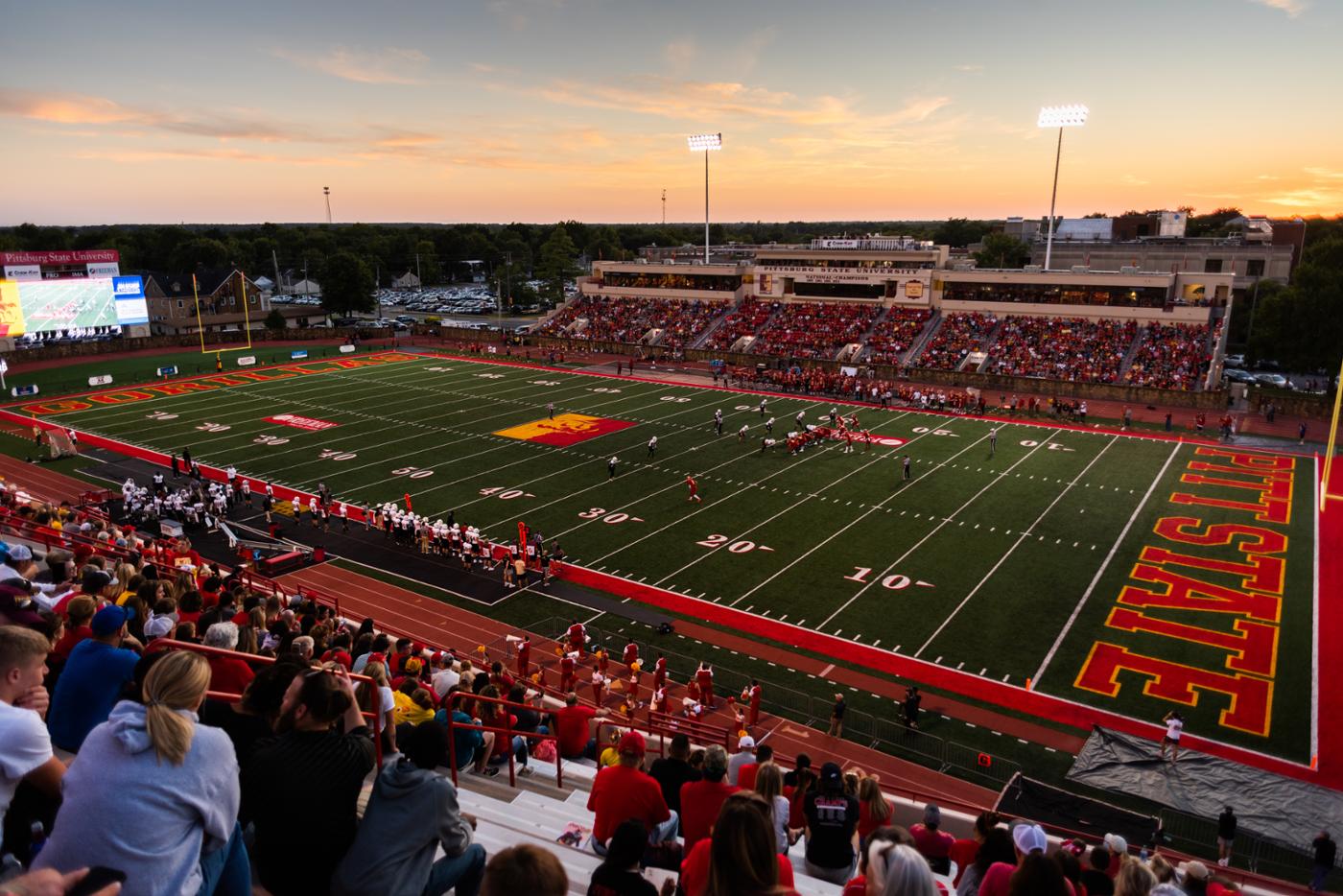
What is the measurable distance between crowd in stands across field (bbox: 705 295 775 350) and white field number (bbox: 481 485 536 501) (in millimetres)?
33689

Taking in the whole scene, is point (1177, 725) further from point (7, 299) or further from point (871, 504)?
point (7, 299)

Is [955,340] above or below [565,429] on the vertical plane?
above

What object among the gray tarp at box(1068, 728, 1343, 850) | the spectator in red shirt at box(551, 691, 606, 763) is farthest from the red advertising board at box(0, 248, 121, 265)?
the gray tarp at box(1068, 728, 1343, 850)

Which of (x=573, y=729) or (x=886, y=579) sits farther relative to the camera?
(x=886, y=579)

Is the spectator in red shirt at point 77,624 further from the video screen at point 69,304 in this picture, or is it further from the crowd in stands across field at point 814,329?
the video screen at point 69,304

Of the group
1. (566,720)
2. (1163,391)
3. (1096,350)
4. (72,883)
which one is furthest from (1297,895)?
(1096,350)

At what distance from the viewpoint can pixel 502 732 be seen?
7.95m

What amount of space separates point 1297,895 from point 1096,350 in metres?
45.9

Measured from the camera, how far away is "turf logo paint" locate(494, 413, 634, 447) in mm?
38281

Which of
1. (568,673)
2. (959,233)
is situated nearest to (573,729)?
(568,673)

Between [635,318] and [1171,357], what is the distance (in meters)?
38.3

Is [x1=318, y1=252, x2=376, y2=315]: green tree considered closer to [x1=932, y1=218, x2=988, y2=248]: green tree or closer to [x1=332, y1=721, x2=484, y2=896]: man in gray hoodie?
[x1=332, y1=721, x2=484, y2=896]: man in gray hoodie

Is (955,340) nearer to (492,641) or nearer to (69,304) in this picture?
(492,641)

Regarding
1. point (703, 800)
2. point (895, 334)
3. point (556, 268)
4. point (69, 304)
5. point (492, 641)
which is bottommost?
point (492, 641)
